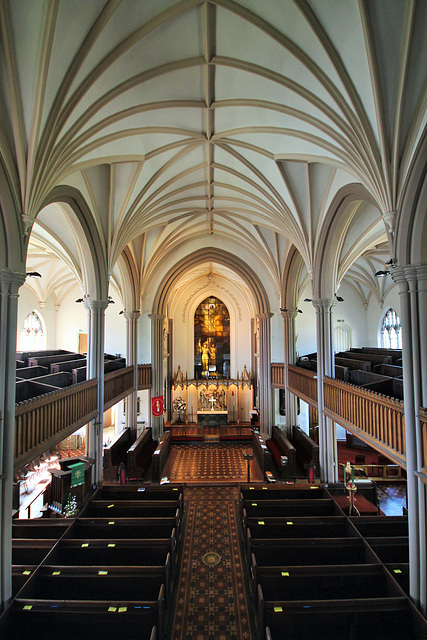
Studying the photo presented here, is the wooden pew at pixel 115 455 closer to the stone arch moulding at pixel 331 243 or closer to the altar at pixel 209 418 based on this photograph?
the altar at pixel 209 418

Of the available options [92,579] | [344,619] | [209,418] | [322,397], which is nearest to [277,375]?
[322,397]

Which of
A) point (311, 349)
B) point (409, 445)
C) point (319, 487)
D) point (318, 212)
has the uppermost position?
point (318, 212)

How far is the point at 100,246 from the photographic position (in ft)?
37.3

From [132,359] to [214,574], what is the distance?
10.8 m

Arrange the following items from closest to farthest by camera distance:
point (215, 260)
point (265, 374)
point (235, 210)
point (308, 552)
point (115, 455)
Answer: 1. point (308, 552)
2. point (115, 455)
3. point (235, 210)
4. point (265, 374)
5. point (215, 260)

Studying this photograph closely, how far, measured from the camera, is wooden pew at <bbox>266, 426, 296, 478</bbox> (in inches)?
518

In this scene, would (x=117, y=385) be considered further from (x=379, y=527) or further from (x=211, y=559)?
(x=379, y=527)

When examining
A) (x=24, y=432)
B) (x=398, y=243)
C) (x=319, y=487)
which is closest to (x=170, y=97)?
(x=398, y=243)

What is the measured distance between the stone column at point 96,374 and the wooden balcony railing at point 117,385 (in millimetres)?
746

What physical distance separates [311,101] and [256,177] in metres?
4.80

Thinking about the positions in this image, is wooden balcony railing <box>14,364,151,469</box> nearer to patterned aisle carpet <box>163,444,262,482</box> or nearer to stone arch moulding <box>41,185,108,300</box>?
stone arch moulding <box>41,185,108,300</box>

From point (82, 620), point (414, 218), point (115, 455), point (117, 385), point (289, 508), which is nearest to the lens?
point (82, 620)

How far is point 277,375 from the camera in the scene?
17.8 meters

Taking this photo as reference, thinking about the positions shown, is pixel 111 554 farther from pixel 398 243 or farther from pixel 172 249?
pixel 172 249
